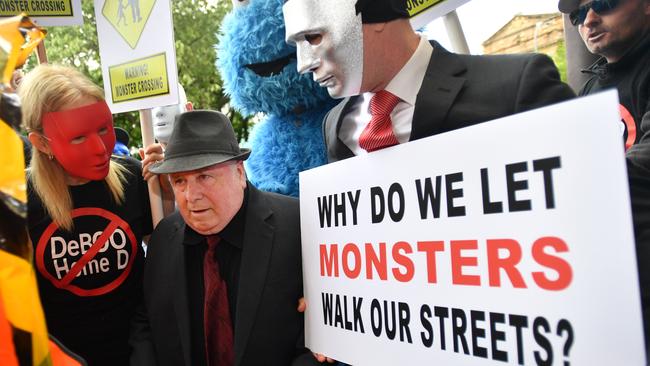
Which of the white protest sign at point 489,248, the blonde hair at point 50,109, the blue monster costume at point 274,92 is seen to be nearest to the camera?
the white protest sign at point 489,248

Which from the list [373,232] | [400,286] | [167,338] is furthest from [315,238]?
[167,338]

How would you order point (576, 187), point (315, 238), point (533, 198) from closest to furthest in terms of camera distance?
1. point (576, 187)
2. point (533, 198)
3. point (315, 238)

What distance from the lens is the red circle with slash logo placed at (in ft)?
7.70

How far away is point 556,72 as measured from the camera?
5.62ft

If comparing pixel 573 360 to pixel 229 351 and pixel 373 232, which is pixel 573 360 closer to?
pixel 373 232

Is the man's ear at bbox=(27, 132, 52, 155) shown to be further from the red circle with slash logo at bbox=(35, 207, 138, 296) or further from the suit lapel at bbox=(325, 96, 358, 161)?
the suit lapel at bbox=(325, 96, 358, 161)

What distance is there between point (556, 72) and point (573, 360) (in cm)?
83

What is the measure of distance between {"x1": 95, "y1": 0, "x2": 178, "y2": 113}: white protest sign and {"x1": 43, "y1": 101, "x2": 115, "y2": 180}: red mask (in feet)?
1.26

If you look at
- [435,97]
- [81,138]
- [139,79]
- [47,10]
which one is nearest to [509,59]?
[435,97]

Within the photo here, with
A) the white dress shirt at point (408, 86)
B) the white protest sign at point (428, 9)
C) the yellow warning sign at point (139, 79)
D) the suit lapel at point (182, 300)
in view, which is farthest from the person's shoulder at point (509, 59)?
the yellow warning sign at point (139, 79)

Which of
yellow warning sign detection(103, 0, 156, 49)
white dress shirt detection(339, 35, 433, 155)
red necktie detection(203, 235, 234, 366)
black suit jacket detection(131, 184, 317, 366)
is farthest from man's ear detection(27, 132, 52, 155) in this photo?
white dress shirt detection(339, 35, 433, 155)

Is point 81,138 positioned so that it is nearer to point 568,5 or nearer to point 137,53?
point 137,53

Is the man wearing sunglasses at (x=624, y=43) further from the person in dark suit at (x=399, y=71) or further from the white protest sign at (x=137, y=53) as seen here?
the white protest sign at (x=137, y=53)

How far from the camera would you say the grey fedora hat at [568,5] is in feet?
8.32
